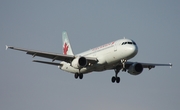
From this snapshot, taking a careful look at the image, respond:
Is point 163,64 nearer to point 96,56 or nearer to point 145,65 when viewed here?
point 145,65

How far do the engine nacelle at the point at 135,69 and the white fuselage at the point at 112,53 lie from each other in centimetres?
401

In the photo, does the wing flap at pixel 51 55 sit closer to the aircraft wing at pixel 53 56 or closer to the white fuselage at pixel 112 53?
the aircraft wing at pixel 53 56

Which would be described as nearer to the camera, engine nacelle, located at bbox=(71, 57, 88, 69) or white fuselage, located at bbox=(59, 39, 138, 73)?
white fuselage, located at bbox=(59, 39, 138, 73)

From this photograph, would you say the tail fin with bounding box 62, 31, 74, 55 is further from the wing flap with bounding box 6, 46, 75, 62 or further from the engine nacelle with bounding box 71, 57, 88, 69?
the engine nacelle with bounding box 71, 57, 88, 69

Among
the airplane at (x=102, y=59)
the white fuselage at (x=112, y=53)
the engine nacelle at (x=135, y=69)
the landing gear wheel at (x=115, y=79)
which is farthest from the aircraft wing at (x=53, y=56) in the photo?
the landing gear wheel at (x=115, y=79)

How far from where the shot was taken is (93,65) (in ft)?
204

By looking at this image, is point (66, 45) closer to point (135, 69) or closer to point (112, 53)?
point (135, 69)

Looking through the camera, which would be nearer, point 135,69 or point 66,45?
point 135,69

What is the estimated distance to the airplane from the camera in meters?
59.3

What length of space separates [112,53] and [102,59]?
1718 mm

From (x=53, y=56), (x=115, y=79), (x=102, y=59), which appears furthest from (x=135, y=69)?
(x=53, y=56)

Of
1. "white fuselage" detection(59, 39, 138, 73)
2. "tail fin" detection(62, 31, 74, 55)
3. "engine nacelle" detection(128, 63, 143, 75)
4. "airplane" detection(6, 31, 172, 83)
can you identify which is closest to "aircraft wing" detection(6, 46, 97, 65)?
"airplane" detection(6, 31, 172, 83)

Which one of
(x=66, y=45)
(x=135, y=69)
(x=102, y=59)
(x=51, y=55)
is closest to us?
(x=102, y=59)

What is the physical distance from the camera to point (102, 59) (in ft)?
200
